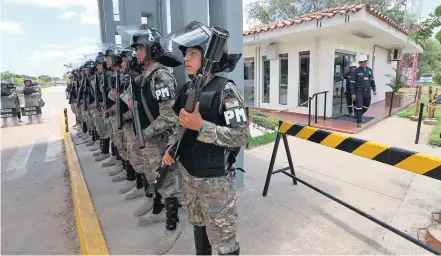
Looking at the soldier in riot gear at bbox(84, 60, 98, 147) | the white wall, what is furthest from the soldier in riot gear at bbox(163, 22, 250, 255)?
the white wall

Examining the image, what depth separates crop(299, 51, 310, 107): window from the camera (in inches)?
350

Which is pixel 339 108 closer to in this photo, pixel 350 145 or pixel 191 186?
pixel 350 145

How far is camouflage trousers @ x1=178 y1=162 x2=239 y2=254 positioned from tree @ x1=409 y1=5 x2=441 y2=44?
2.39 meters

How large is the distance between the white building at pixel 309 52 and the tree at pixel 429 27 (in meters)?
4.27

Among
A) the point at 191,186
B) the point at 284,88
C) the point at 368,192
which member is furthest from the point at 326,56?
the point at 191,186

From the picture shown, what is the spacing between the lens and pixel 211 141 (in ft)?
5.35

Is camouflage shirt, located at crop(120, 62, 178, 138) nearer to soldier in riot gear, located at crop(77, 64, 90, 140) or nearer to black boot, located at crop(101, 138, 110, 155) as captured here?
black boot, located at crop(101, 138, 110, 155)

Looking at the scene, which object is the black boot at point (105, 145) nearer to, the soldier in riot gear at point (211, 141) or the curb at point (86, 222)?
the curb at point (86, 222)

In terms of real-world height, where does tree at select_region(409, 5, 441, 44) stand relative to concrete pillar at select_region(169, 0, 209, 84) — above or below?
below

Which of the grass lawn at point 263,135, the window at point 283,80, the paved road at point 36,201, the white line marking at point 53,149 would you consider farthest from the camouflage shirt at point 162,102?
the window at point 283,80

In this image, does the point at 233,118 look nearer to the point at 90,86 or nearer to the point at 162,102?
the point at 162,102

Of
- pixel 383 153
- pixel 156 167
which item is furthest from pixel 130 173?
pixel 383 153

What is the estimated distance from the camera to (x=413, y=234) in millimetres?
2627

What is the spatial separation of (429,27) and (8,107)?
1314 cm
